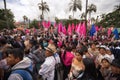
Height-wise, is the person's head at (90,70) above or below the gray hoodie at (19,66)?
below

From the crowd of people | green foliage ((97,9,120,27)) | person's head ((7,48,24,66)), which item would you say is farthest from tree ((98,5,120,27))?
person's head ((7,48,24,66))

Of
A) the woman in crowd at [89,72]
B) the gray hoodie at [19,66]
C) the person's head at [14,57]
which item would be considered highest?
Answer: the person's head at [14,57]

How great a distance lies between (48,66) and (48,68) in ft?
0.15

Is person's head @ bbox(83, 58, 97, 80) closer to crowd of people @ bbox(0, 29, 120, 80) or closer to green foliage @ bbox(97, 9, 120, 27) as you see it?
crowd of people @ bbox(0, 29, 120, 80)

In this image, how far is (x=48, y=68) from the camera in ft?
16.7

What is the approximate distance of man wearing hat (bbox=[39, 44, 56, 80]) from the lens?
16.6 ft

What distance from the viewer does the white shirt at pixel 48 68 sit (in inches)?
199

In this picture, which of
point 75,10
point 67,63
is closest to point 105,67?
point 67,63

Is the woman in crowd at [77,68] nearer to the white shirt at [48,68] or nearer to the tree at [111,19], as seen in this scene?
the white shirt at [48,68]

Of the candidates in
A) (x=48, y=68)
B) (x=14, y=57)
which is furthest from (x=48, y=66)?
(x=14, y=57)

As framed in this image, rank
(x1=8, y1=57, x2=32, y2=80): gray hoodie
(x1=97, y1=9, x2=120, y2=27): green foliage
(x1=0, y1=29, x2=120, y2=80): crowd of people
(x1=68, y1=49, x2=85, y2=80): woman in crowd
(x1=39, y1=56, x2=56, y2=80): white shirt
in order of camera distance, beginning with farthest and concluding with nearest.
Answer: (x1=97, y1=9, x2=120, y2=27): green foliage, (x1=68, y1=49, x2=85, y2=80): woman in crowd, (x1=39, y1=56, x2=56, y2=80): white shirt, (x1=0, y1=29, x2=120, y2=80): crowd of people, (x1=8, y1=57, x2=32, y2=80): gray hoodie

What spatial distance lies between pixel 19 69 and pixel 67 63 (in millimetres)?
3516

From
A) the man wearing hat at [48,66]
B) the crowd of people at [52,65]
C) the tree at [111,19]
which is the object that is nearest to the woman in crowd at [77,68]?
the crowd of people at [52,65]

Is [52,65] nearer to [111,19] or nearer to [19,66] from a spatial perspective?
[19,66]
